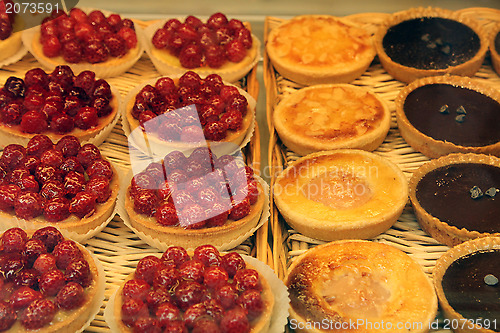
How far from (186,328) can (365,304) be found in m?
0.60

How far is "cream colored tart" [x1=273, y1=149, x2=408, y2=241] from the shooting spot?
2162mm

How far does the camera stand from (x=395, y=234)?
88.0 inches

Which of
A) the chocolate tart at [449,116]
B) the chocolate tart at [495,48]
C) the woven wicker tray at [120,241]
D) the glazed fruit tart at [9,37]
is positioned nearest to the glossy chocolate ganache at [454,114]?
the chocolate tart at [449,116]

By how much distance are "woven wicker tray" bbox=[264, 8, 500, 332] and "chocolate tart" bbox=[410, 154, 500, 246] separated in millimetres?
82

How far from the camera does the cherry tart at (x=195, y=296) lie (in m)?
1.63

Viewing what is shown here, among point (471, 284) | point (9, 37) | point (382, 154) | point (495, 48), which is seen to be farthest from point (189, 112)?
point (495, 48)

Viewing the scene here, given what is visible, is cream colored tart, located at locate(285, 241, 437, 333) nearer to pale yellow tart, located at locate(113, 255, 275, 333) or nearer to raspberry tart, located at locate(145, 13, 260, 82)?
pale yellow tart, located at locate(113, 255, 275, 333)

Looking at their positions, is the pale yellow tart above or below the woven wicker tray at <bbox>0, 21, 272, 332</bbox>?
above

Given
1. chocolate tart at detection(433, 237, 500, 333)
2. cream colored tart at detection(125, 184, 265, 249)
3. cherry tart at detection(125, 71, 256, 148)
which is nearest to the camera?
chocolate tart at detection(433, 237, 500, 333)

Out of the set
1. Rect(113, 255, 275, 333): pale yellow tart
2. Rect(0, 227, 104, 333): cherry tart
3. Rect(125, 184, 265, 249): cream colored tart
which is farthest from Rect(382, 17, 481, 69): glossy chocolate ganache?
Rect(0, 227, 104, 333): cherry tart

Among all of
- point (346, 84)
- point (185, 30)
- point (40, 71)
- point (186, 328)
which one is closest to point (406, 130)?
point (346, 84)

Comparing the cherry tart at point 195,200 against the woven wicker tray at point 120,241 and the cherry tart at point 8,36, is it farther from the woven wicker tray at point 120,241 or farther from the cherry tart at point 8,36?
the cherry tart at point 8,36

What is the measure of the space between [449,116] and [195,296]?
1.49m

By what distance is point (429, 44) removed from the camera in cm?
293
